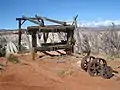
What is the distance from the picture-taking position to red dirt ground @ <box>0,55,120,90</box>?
943 centimetres

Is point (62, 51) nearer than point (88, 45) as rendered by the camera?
Yes

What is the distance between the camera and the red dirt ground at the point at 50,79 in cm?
943

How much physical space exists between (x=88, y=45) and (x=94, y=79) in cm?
986

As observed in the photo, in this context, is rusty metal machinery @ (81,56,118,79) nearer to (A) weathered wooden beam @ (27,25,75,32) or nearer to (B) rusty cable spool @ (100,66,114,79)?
(B) rusty cable spool @ (100,66,114,79)

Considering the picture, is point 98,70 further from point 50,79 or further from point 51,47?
point 51,47

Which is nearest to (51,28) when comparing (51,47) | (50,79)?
(51,47)

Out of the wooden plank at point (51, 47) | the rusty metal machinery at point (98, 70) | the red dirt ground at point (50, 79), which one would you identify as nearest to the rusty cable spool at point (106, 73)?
the rusty metal machinery at point (98, 70)

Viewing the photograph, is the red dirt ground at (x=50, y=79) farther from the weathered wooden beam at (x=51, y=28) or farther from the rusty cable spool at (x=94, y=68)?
the weathered wooden beam at (x=51, y=28)

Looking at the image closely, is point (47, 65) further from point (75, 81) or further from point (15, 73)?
point (75, 81)

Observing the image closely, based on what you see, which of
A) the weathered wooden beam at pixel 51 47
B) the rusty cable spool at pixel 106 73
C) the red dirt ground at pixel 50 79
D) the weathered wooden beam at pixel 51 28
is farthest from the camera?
the weathered wooden beam at pixel 51 47

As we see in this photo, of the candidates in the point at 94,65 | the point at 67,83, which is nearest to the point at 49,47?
the point at 94,65

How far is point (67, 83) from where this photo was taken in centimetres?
998

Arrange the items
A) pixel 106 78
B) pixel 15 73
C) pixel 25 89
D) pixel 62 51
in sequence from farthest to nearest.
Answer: pixel 62 51 → pixel 15 73 → pixel 106 78 → pixel 25 89

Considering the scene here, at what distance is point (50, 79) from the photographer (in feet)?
34.7
